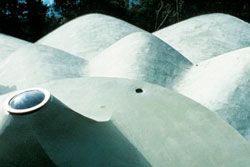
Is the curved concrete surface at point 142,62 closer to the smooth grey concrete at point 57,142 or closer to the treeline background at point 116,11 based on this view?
the smooth grey concrete at point 57,142

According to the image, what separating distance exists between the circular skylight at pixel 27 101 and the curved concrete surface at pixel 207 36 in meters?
3.35

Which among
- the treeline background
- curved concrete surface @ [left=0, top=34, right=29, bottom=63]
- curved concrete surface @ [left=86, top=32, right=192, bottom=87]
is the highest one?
A: curved concrete surface @ [left=86, top=32, right=192, bottom=87]

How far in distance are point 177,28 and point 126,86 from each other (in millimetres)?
3780

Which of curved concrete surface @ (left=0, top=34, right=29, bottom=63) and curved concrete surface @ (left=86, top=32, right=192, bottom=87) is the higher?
curved concrete surface @ (left=86, top=32, right=192, bottom=87)

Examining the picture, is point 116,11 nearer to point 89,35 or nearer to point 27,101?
point 89,35

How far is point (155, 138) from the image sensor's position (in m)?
3.89

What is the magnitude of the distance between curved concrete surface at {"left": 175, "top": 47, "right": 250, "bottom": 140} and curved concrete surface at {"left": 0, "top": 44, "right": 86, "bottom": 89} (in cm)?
123

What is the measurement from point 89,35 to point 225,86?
2853 millimetres

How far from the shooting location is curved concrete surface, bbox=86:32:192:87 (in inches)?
215

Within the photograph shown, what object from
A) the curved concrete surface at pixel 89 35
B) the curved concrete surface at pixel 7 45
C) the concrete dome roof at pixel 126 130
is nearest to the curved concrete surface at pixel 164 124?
the concrete dome roof at pixel 126 130

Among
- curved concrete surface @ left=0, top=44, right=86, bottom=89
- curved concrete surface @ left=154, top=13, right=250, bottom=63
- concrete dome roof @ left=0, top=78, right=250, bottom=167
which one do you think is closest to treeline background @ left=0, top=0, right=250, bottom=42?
curved concrete surface @ left=154, top=13, right=250, bottom=63

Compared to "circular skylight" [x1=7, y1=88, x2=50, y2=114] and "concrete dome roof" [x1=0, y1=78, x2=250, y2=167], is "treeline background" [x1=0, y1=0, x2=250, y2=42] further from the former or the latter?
"circular skylight" [x1=7, y1=88, x2=50, y2=114]

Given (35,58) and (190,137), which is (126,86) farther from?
(35,58)

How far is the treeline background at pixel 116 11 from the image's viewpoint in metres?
21.2
